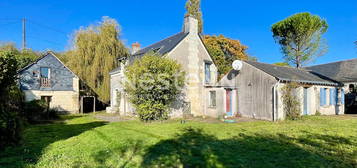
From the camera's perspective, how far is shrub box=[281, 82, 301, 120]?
39.0ft

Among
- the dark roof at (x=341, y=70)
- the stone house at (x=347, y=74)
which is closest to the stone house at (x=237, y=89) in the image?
the stone house at (x=347, y=74)

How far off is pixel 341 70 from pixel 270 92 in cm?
1718

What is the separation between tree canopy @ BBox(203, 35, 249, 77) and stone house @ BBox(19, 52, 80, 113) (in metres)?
17.2

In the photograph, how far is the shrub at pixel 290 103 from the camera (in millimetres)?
11898

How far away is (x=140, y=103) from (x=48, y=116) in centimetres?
803

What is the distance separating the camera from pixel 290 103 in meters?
12.0

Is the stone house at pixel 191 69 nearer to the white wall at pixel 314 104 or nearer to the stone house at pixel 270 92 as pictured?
the stone house at pixel 270 92

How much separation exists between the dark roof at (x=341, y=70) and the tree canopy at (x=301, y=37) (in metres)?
2.42

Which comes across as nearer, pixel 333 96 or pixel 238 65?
pixel 238 65

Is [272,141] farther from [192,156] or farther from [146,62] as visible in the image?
[146,62]

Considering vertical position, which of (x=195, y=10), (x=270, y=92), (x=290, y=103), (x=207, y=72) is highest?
(x=195, y=10)

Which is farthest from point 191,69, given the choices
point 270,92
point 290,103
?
point 290,103

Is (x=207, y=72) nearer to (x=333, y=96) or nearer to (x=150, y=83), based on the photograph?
(x=150, y=83)

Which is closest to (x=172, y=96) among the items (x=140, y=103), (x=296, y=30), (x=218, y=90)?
(x=140, y=103)
